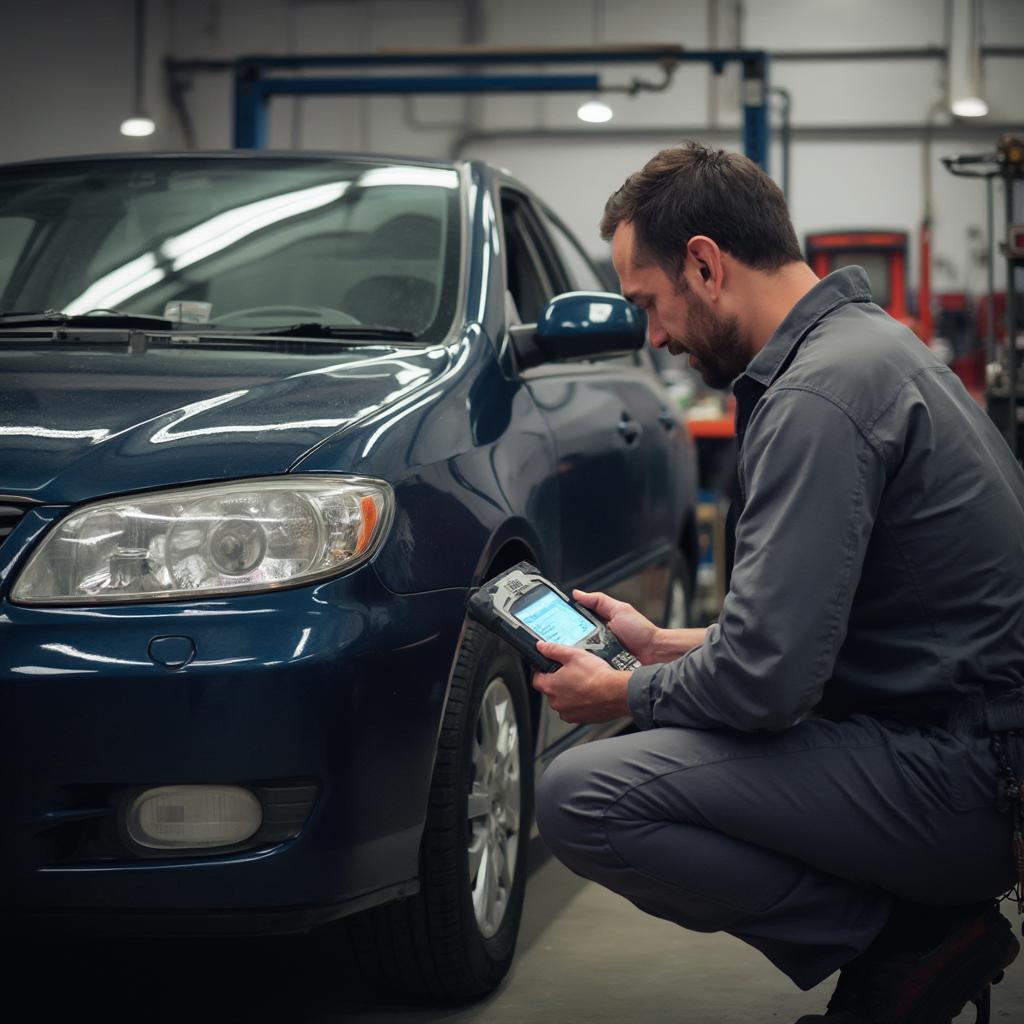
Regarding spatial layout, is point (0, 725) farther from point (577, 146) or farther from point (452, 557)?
point (577, 146)

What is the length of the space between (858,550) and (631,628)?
0.51 m

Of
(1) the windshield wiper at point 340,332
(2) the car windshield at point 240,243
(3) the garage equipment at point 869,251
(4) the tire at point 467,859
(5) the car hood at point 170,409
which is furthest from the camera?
(3) the garage equipment at point 869,251

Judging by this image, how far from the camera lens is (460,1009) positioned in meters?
2.64

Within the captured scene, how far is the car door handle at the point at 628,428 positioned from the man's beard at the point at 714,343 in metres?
1.48

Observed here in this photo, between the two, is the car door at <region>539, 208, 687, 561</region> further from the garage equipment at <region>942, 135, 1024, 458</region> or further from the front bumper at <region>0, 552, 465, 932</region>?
the front bumper at <region>0, 552, 465, 932</region>

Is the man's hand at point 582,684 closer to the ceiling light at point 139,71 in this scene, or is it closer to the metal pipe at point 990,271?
the metal pipe at point 990,271

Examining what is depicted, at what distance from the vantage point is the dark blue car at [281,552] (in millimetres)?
2092

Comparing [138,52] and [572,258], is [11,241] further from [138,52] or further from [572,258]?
[138,52]

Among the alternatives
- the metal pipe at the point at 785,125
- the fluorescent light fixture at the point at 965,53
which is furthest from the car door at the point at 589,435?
the fluorescent light fixture at the point at 965,53

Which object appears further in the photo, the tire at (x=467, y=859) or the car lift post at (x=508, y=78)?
the car lift post at (x=508, y=78)

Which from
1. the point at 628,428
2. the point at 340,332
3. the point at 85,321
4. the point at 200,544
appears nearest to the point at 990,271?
the point at 628,428

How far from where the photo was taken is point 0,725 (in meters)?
2.07

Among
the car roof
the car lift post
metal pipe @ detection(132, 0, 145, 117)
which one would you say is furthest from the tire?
metal pipe @ detection(132, 0, 145, 117)

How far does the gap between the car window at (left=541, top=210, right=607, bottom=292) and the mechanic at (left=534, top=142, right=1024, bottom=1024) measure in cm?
188
